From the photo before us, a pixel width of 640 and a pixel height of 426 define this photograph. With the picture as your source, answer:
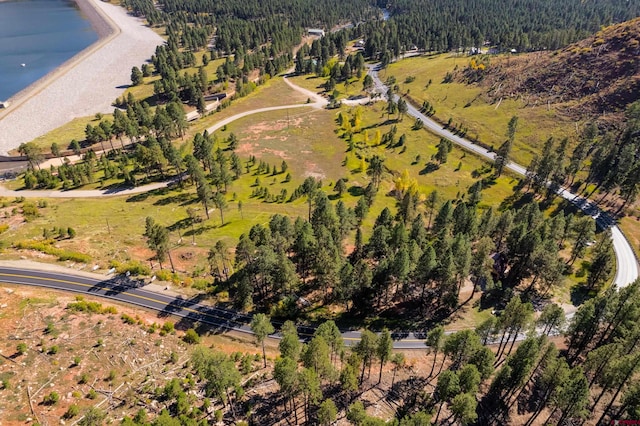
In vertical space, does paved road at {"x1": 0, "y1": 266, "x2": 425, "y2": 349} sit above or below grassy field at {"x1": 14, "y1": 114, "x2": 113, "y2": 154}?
below

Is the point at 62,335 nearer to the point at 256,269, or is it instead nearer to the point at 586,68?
the point at 256,269

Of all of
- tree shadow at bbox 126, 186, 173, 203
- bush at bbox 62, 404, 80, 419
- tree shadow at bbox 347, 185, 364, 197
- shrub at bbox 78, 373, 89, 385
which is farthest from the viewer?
tree shadow at bbox 347, 185, 364, 197

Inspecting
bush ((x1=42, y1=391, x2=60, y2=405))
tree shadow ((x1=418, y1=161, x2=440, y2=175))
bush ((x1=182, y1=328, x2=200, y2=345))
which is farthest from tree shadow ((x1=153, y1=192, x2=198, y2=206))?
tree shadow ((x1=418, y1=161, x2=440, y2=175))

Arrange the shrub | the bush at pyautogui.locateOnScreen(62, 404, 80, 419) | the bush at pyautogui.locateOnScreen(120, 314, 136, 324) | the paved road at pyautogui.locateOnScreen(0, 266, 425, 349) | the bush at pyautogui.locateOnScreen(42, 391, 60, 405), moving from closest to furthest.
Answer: the bush at pyautogui.locateOnScreen(62, 404, 80, 419), the bush at pyautogui.locateOnScreen(42, 391, 60, 405), the shrub, the bush at pyautogui.locateOnScreen(120, 314, 136, 324), the paved road at pyautogui.locateOnScreen(0, 266, 425, 349)

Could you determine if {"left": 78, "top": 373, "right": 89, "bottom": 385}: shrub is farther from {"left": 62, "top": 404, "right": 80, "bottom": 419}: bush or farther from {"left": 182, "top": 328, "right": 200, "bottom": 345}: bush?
{"left": 182, "top": 328, "right": 200, "bottom": 345}: bush

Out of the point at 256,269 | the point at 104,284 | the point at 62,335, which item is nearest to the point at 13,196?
the point at 104,284

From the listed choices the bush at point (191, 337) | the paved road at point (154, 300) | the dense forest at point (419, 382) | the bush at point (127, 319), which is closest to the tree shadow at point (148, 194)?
the paved road at point (154, 300)

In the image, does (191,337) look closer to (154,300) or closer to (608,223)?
(154,300)

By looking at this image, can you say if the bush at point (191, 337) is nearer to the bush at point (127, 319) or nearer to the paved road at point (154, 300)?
the paved road at point (154, 300)
